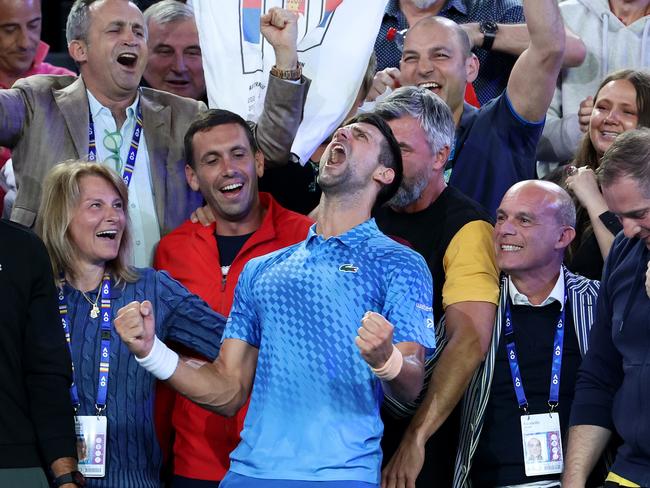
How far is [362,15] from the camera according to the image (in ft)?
16.8

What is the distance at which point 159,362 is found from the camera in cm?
358

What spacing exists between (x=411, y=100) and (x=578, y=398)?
1.23 m

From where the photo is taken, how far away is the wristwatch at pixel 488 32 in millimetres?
5492

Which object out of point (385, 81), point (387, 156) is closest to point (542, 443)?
point (387, 156)

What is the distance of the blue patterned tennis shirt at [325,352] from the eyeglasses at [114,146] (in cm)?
124

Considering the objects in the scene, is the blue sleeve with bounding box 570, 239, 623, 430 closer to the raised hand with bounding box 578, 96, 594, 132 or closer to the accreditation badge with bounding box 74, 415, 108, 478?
the raised hand with bounding box 578, 96, 594, 132

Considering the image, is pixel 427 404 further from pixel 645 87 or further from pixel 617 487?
pixel 645 87

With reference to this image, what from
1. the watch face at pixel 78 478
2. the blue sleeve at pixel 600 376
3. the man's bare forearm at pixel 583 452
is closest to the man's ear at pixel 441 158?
the blue sleeve at pixel 600 376

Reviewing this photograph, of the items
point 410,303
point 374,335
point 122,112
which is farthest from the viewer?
point 122,112

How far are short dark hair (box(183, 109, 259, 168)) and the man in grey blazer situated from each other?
4.3 inches

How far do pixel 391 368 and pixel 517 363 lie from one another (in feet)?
3.38

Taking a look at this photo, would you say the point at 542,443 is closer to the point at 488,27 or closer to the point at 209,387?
the point at 209,387

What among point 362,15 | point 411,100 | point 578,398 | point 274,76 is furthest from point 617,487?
point 362,15

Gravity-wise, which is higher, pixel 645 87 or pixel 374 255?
pixel 645 87
